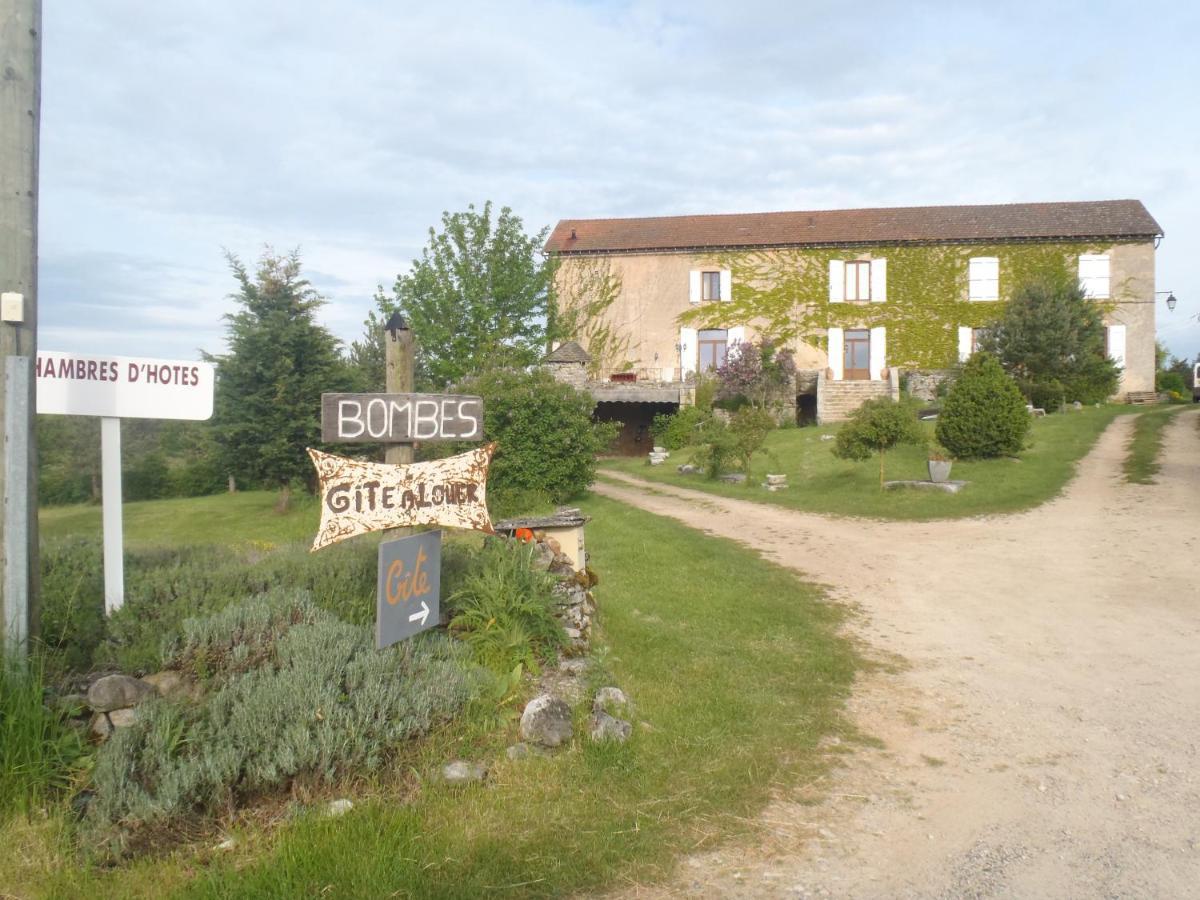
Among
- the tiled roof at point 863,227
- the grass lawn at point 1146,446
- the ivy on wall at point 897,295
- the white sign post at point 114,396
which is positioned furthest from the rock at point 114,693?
the tiled roof at point 863,227

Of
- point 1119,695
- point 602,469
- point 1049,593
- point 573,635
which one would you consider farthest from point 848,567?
point 602,469

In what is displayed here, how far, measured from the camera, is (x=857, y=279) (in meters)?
34.5

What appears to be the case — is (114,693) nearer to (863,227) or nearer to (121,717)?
(121,717)

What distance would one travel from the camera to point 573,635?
5922mm

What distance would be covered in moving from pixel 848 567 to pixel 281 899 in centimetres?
880

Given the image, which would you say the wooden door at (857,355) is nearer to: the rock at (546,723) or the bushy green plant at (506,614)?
the bushy green plant at (506,614)

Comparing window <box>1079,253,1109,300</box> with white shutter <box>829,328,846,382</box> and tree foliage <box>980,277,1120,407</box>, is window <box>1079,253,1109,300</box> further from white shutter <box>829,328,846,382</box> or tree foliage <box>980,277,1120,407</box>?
white shutter <box>829,328,846,382</box>

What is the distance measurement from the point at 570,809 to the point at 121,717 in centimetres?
211

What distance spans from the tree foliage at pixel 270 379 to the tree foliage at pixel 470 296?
8365 mm

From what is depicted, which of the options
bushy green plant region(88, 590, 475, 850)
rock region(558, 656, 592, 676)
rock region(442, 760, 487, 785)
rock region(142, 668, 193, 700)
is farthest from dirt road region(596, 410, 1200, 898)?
rock region(142, 668, 193, 700)

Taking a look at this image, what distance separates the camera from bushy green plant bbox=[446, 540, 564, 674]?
524cm

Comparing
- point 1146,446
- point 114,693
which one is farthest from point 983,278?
point 114,693

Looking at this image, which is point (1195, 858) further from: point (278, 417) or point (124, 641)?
point (278, 417)

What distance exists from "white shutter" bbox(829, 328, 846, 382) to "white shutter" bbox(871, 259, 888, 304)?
1.91 meters
